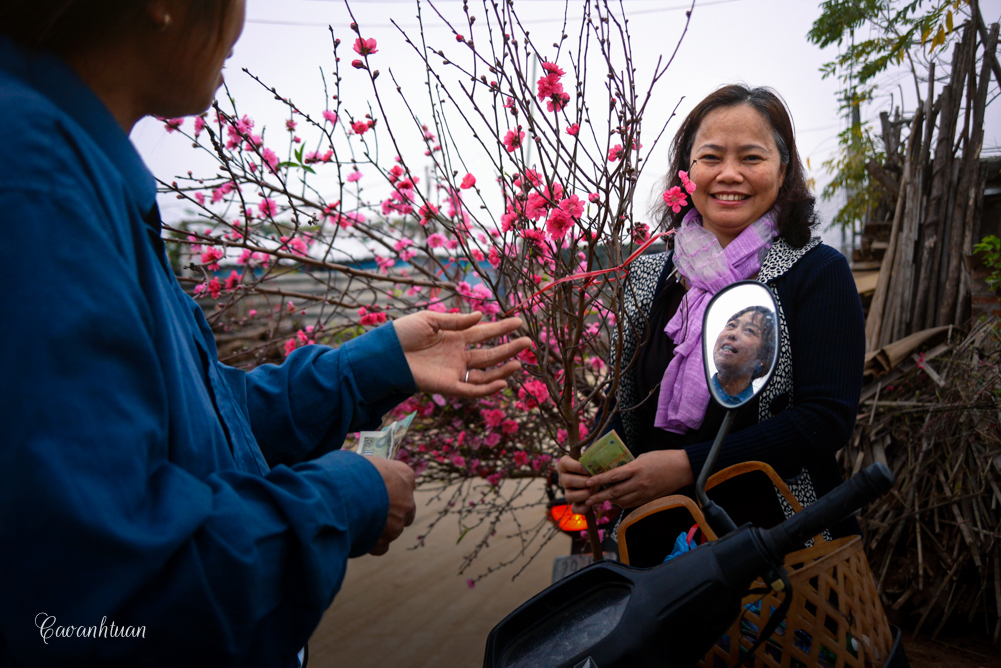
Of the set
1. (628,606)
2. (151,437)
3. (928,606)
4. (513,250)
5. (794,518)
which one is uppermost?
(513,250)

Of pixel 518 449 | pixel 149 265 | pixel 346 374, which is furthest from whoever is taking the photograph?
pixel 518 449

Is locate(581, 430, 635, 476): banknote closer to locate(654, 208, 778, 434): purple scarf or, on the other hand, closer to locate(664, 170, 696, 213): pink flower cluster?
locate(654, 208, 778, 434): purple scarf

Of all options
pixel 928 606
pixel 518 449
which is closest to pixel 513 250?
pixel 518 449

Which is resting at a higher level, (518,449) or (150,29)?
(150,29)

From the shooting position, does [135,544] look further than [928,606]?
No

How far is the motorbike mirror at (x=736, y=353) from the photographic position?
0.84m

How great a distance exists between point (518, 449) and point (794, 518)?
8.68 ft

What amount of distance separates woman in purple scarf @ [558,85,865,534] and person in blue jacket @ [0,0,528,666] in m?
0.82

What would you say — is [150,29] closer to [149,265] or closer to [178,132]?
[149,265]

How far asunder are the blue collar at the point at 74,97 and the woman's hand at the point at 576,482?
1052 mm

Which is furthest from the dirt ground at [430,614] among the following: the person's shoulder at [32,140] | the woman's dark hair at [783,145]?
the person's shoulder at [32,140]

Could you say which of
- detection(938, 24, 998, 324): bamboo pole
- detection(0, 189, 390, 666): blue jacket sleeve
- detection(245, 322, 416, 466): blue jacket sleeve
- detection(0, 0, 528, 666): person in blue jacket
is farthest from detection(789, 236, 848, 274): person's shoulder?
detection(938, 24, 998, 324): bamboo pole

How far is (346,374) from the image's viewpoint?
49.1 inches

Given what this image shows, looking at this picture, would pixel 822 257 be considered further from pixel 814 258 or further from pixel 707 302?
pixel 707 302
